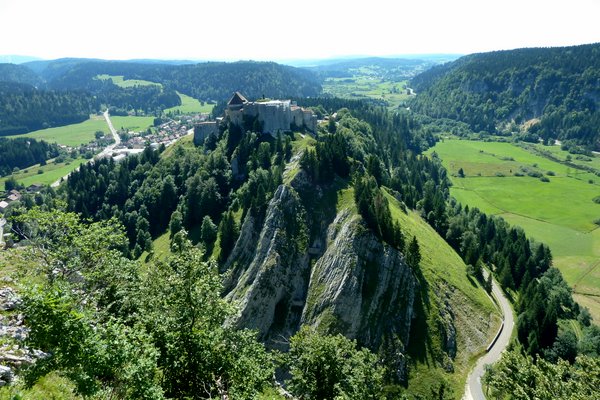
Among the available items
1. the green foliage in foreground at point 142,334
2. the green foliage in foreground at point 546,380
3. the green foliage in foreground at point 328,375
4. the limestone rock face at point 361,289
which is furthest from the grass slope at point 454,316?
the green foliage in foreground at point 142,334

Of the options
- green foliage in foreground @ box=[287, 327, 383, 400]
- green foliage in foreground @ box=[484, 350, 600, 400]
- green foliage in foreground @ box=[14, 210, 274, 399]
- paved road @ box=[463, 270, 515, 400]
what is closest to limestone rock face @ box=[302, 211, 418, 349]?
paved road @ box=[463, 270, 515, 400]

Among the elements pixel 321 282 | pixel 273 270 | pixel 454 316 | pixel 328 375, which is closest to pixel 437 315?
pixel 454 316

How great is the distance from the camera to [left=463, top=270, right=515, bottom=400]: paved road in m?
70.1

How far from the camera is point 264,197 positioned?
Result: 95688 millimetres

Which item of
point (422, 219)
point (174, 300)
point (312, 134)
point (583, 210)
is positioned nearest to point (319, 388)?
point (174, 300)

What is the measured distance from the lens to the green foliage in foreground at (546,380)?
42.4 metres

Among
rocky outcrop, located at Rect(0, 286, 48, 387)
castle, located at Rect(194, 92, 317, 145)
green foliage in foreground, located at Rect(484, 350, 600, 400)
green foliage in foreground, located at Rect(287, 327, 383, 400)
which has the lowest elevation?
green foliage in foreground, located at Rect(484, 350, 600, 400)

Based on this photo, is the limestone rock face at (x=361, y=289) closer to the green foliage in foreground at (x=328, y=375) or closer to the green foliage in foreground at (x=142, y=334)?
the green foliage in foreground at (x=142, y=334)

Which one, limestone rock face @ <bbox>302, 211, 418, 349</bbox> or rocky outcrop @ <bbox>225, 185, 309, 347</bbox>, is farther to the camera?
rocky outcrop @ <bbox>225, 185, 309, 347</bbox>

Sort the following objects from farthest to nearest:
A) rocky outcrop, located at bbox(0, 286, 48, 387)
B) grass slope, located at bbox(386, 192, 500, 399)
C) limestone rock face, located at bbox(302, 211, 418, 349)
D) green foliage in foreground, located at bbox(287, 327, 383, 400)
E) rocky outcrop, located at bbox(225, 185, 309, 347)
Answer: rocky outcrop, located at bbox(225, 185, 309, 347) < limestone rock face, located at bbox(302, 211, 418, 349) < grass slope, located at bbox(386, 192, 500, 399) < green foliage in foreground, located at bbox(287, 327, 383, 400) < rocky outcrop, located at bbox(0, 286, 48, 387)

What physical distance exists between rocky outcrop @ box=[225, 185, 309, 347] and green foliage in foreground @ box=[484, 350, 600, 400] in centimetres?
4208

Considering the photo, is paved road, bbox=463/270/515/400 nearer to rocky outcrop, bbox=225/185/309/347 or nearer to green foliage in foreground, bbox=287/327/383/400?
rocky outcrop, bbox=225/185/309/347

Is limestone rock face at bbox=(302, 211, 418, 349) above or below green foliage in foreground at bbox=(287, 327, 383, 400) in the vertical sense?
below

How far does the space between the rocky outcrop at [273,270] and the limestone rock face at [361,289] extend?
3.96 m
